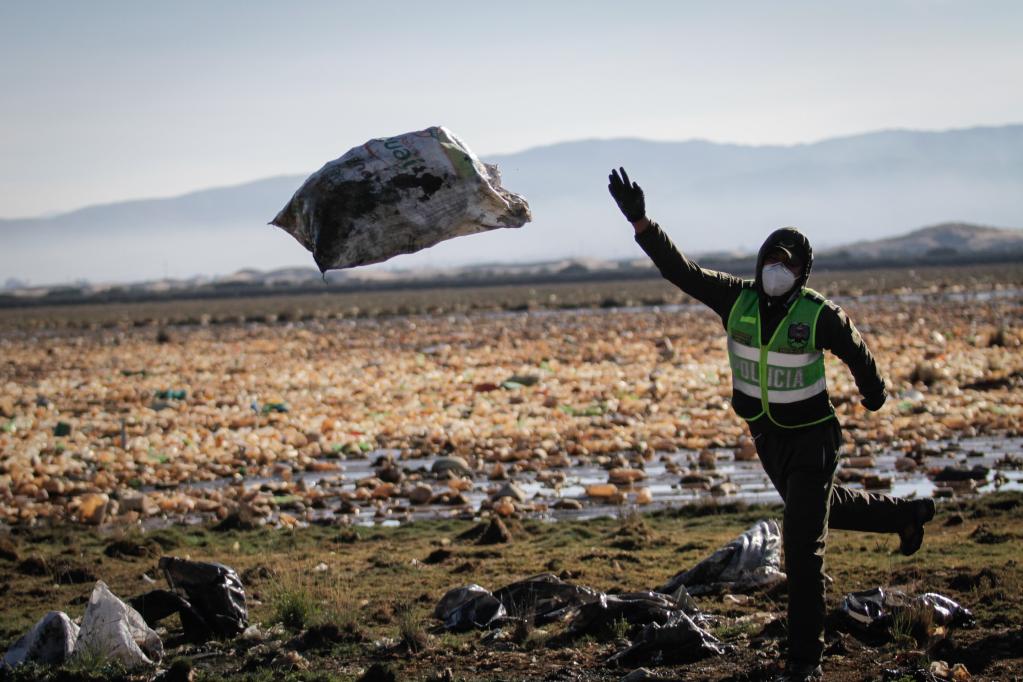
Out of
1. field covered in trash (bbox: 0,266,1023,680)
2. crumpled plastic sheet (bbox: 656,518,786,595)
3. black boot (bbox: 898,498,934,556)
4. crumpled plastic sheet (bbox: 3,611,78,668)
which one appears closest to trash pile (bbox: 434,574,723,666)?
field covered in trash (bbox: 0,266,1023,680)

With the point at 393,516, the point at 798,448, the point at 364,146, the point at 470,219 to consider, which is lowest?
the point at 393,516

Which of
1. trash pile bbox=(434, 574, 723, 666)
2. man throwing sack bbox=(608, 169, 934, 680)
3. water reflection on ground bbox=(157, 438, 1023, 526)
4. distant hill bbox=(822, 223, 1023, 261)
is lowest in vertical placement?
water reflection on ground bbox=(157, 438, 1023, 526)

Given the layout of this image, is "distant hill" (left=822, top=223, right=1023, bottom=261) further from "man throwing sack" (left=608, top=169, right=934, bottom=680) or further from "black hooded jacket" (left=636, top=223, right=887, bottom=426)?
"man throwing sack" (left=608, top=169, right=934, bottom=680)

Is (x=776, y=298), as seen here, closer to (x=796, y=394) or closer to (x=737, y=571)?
(x=796, y=394)

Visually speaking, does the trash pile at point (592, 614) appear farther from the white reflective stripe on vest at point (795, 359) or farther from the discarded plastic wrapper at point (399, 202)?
the discarded plastic wrapper at point (399, 202)

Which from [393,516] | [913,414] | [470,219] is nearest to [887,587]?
[470,219]

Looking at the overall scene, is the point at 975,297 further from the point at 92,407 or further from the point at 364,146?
the point at 364,146

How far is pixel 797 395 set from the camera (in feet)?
19.4

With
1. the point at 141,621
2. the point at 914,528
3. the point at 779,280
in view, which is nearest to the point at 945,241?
the point at 914,528

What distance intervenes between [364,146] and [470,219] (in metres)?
0.71

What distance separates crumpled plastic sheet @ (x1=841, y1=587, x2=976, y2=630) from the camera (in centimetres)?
649

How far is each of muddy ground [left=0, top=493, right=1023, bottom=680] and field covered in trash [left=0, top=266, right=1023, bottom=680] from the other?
0.03 m

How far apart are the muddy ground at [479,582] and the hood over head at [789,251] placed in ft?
5.88

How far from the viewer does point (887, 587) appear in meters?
7.32
